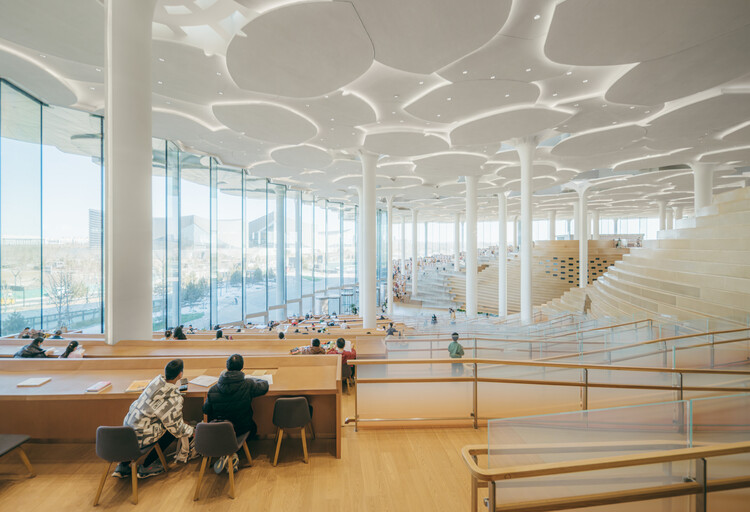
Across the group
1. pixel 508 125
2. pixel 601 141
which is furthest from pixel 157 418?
pixel 601 141

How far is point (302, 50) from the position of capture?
572 centimetres

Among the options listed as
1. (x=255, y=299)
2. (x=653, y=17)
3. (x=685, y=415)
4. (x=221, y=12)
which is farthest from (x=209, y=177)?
(x=685, y=415)

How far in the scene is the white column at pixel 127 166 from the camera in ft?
14.6

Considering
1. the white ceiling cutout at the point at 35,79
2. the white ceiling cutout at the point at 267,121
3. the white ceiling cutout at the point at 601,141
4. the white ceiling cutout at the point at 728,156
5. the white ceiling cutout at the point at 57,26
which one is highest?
the white ceiling cutout at the point at 728,156

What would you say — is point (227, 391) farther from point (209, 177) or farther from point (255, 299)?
point (255, 299)

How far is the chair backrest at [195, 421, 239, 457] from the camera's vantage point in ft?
8.98

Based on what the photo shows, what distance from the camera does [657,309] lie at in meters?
10.3

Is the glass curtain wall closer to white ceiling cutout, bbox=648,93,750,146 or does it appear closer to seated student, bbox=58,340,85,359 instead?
seated student, bbox=58,340,85,359

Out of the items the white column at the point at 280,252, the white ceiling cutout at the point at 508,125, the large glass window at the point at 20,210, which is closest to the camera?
the large glass window at the point at 20,210

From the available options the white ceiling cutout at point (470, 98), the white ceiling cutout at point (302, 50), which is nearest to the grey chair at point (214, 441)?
the white ceiling cutout at point (302, 50)

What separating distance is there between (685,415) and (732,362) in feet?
17.4

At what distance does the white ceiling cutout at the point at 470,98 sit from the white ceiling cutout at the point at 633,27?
1.48 meters

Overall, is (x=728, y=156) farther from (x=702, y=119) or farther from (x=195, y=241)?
(x=195, y=241)

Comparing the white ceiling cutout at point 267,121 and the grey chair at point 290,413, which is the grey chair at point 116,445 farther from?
the white ceiling cutout at point 267,121
